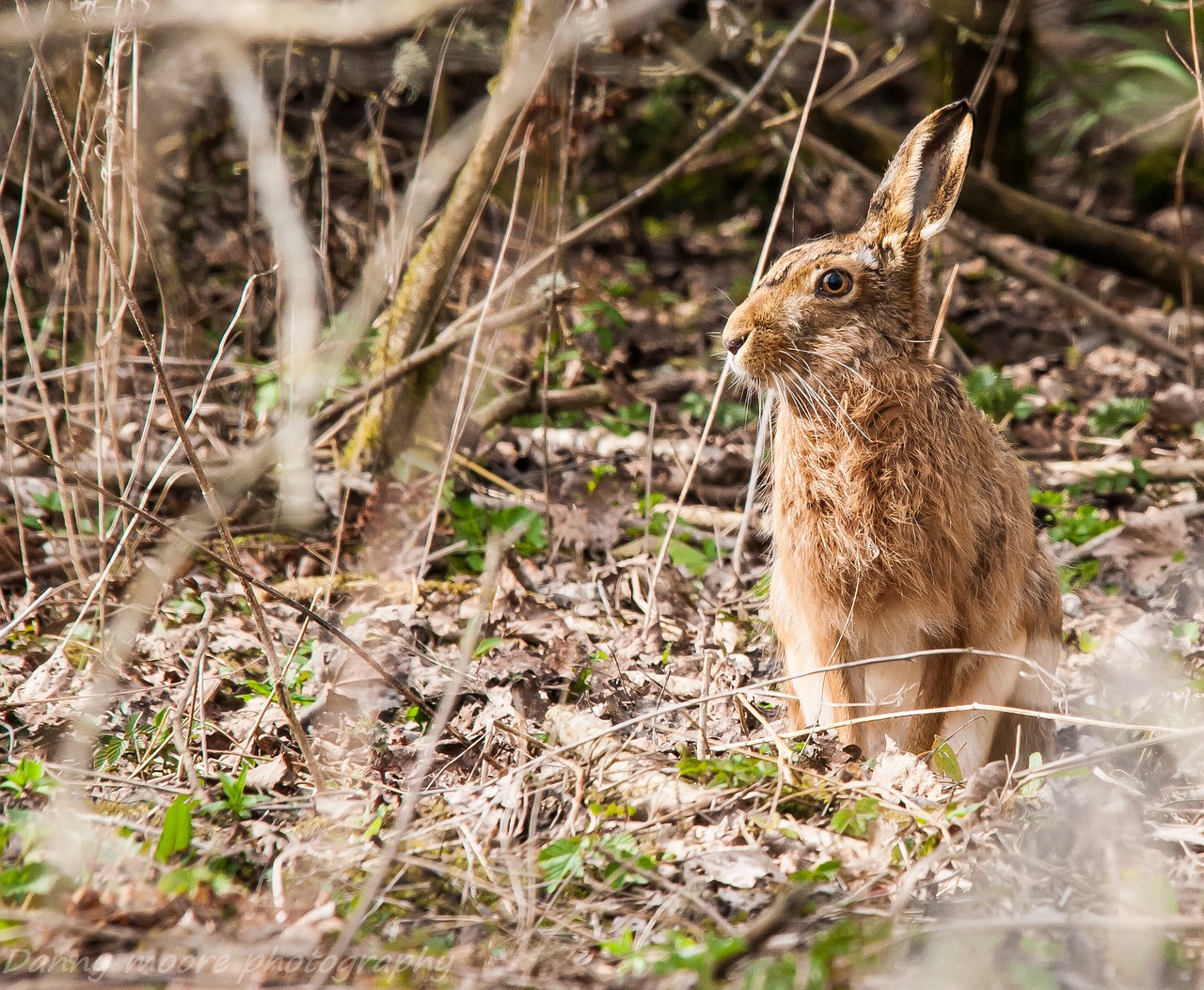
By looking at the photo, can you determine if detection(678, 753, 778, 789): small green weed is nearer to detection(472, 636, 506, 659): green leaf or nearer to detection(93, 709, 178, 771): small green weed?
detection(472, 636, 506, 659): green leaf

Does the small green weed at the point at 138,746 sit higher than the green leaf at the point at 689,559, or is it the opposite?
the green leaf at the point at 689,559

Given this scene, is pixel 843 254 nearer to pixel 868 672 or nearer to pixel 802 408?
pixel 802 408

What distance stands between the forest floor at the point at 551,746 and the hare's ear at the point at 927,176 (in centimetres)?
126

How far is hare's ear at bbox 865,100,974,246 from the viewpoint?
3.95 m

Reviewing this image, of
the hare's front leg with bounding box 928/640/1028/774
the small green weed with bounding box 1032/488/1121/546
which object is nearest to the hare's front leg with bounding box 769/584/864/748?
the hare's front leg with bounding box 928/640/1028/774

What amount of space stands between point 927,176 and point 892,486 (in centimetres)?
109

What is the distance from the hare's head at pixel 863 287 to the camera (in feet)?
12.7

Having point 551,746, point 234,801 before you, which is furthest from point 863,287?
point 234,801

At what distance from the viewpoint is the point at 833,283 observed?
389 cm

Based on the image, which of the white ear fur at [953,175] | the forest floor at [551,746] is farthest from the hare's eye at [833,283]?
the forest floor at [551,746]

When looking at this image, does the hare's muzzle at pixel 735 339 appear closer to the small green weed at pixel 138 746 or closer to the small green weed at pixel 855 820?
the small green weed at pixel 855 820

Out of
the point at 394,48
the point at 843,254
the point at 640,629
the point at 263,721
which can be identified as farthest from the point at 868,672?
the point at 394,48

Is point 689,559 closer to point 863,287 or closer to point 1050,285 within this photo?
point 863,287

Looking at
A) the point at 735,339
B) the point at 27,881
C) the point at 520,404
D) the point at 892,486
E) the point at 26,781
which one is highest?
the point at 735,339
